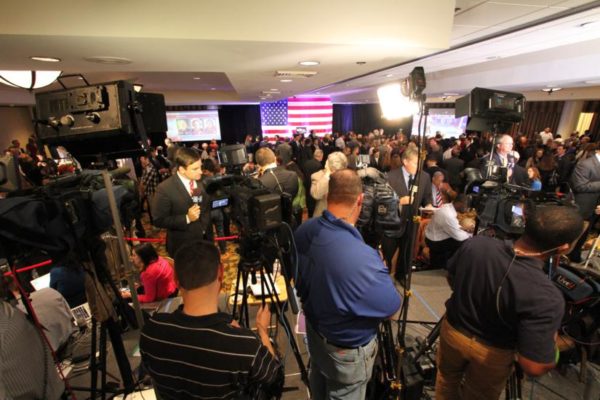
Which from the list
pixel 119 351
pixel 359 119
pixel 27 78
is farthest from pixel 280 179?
pixel 359 119

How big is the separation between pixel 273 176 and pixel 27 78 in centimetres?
283

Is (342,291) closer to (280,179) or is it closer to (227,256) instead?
(280,179)

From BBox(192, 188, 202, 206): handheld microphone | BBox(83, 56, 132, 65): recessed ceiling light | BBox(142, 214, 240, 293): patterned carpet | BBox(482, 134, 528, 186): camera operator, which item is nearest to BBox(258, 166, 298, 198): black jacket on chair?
BBox(192, 188, 202, 206): handheld microphone

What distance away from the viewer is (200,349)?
1025mm

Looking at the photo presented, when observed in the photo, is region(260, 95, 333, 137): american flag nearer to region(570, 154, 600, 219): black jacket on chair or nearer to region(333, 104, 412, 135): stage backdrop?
region(333, 104, 412, 135): stage backdrop

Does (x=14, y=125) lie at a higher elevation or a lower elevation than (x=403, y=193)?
higher

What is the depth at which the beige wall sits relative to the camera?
8.89 metres

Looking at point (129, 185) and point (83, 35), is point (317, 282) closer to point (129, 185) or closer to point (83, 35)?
point (129, 185)

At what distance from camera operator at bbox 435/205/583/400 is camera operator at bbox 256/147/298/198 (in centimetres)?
198

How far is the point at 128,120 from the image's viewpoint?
165 centimetres

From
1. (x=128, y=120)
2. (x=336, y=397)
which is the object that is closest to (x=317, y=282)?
Result: (x=336, y=397)

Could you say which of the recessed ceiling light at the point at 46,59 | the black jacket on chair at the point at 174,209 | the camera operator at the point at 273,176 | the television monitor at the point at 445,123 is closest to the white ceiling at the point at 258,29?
the recessed ceiling light at the point at 46,59

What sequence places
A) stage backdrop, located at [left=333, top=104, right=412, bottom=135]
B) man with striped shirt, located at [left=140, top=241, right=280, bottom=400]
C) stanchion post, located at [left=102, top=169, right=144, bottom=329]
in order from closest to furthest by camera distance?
man with striped shirt, located at [left=140, top=241, right=280, bottom=400] < stanchion post, located at [left=102, top=169, right=144, bottom=329] < stage backdrop, located at [left=333, top=104, right=412, bottom=135]

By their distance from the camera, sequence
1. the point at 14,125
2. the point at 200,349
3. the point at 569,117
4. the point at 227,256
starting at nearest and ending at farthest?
the point at 200,349
the point at 227,256
the point at 14,125
the point at 569,117
